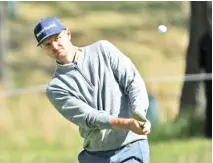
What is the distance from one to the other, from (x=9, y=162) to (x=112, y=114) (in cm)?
449

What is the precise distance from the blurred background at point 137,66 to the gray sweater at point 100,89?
2.15 m

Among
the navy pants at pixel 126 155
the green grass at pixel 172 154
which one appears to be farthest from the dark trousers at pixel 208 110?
the navy pants at pixel 126 155

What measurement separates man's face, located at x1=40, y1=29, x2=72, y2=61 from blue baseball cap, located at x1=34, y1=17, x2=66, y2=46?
22 millimetres

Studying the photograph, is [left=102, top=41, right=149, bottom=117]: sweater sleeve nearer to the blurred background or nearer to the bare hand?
the bare hand

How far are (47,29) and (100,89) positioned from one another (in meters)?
0.46

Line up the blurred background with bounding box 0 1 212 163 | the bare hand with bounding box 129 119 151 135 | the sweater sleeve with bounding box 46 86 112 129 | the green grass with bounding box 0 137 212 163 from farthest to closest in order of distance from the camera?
the blurred background with bounding box 0 1 212 163
the green grass with bounding box 0 137 212 163
the sweater sleeve with bounding box 46 86 112 129
the bare hand with bounding box 129 119 151 135

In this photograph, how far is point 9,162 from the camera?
30.9 feet

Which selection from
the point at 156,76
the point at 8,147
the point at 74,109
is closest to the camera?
the point at 74,109

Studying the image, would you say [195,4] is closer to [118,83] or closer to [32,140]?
[32,140]

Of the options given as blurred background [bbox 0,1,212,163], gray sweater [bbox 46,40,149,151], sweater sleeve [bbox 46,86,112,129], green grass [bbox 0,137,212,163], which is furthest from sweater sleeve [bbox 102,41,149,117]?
green grass [bbox 0,137,212,163]

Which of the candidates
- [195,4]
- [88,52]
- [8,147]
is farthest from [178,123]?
[88,52]

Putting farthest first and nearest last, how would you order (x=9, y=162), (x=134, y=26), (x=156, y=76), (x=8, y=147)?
1. (x=134, y=26)
2. (x=156, y=76)
3. (x=8, y=147)
4. (x=9, y=162)

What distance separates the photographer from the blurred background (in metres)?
11.6

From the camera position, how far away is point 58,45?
5.01 meters
